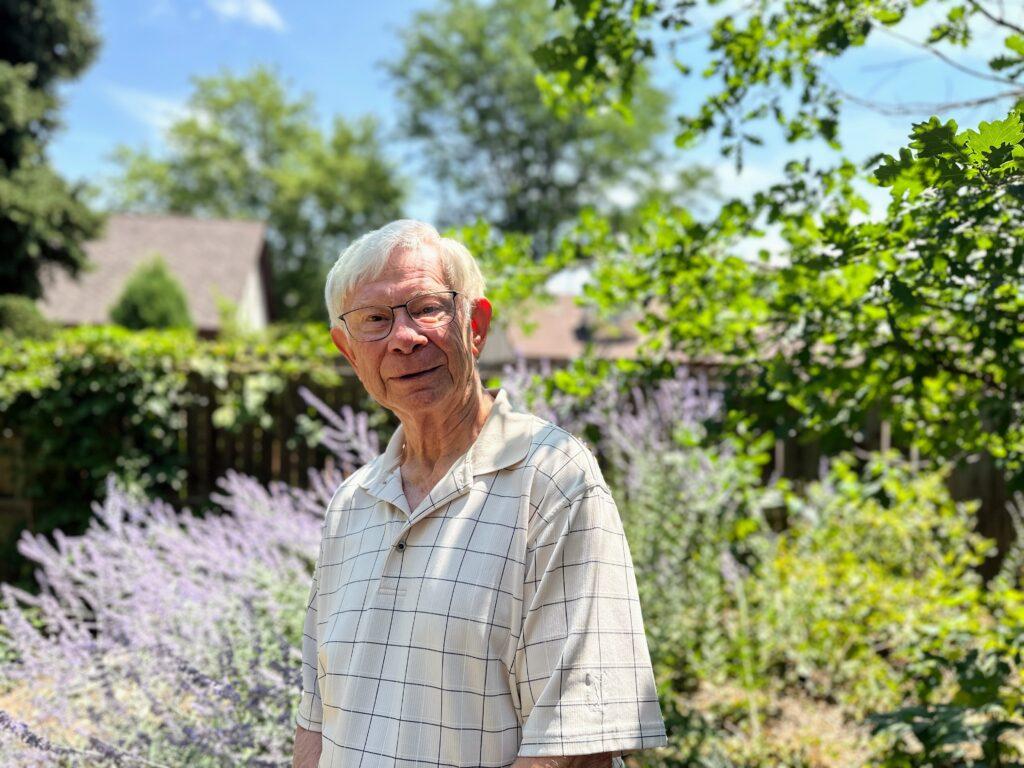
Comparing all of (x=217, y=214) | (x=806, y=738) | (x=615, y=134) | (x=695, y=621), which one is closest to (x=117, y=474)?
(x=695, y=621)

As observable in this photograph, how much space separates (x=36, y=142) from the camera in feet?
42.8

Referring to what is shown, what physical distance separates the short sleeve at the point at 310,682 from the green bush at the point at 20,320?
441 inches

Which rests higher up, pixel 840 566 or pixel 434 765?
pixel 434 765

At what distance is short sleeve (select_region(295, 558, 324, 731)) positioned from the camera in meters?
1.78

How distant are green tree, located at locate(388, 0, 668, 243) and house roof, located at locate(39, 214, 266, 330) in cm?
1044

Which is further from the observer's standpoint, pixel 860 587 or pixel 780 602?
pixel 780 602

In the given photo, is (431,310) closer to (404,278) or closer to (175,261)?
(404,278)

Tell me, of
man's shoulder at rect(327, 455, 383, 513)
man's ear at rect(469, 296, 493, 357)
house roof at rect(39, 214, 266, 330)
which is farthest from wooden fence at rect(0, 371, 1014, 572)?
house roof at rect(39, 214, 266, 330)

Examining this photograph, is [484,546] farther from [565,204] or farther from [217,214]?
[217,214]

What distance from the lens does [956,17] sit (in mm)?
2557

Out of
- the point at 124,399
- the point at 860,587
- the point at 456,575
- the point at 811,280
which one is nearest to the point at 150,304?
the point at 124,399

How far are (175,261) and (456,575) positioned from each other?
77.0 ft

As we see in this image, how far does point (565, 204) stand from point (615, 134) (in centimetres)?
314

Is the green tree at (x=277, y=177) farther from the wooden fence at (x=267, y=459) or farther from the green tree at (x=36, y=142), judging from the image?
the wooden fence at (x=267, y=459)
